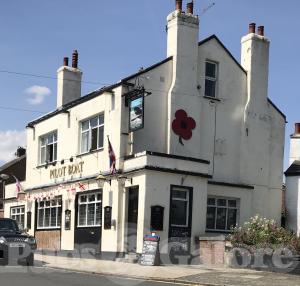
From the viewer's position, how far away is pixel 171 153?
86.8 ft

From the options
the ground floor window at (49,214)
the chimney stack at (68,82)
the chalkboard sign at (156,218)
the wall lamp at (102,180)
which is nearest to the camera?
the chalkboard sign at (156,218)

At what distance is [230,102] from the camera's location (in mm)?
29172

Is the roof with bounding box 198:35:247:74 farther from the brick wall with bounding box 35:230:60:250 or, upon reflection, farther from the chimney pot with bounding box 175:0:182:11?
the brick wall with bounding box 35:230:60:250

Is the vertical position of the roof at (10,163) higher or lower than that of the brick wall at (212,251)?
higher

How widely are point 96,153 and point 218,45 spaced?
8007mm

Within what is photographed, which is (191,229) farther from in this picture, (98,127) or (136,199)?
(98,127)

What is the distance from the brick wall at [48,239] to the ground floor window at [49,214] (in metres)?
0.33

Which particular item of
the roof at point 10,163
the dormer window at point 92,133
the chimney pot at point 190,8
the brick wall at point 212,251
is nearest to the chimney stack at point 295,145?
the chimney pot at point 190,8

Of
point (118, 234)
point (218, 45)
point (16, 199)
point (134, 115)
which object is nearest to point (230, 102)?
point (218, 45)

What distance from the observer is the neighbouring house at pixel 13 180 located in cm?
3750

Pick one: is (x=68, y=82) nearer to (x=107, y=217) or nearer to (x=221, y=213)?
(x=107, y=217)

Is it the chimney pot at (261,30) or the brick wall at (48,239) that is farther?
the brick wall at (48,239)

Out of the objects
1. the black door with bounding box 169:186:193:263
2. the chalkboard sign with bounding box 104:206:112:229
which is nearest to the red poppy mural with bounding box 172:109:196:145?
the black door with bounding box 169:186:193:263

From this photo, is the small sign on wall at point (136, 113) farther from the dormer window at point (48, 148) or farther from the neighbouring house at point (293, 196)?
the neighbouring house at point (293, 196)
